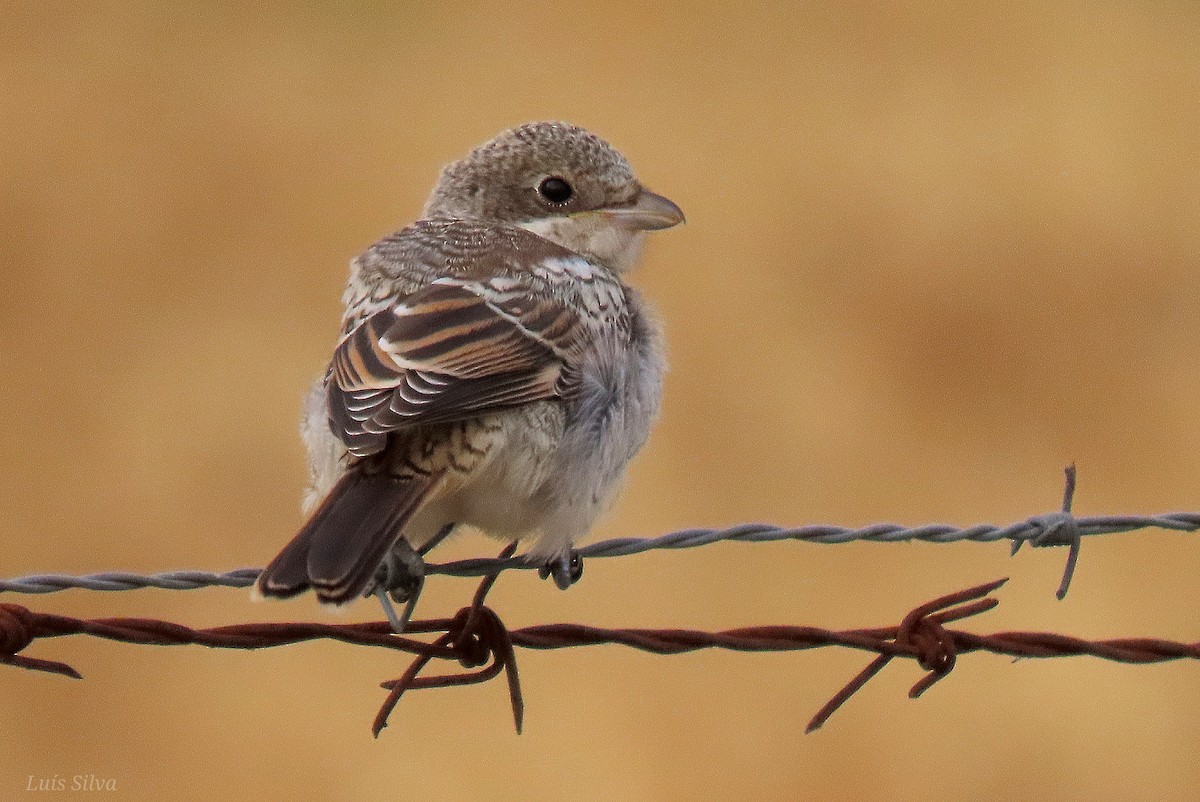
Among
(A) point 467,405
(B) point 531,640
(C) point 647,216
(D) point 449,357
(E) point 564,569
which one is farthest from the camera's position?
(C) point 647,216

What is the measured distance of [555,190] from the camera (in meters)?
5.53

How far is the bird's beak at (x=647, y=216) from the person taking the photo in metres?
5.45

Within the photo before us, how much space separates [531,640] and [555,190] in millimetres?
2147

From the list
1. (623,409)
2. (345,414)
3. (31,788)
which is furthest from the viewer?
(31,788)

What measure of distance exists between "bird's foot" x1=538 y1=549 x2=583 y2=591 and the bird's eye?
1.32 metres

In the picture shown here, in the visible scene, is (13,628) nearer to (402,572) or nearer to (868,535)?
(402,572)

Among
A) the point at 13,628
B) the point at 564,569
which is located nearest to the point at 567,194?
the point at 564,569

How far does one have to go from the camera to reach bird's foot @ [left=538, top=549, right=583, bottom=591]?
15.0 ft

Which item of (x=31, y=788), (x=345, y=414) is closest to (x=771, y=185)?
(x=31, y=788)

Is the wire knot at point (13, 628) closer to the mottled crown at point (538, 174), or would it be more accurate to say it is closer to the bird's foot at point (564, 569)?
the bird's foot at point (564, 569)

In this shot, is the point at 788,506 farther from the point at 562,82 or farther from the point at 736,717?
the point at 562,82

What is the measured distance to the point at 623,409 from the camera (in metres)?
4.59

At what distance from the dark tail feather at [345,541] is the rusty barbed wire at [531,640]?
3.3 inches

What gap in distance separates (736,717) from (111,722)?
255 cm
